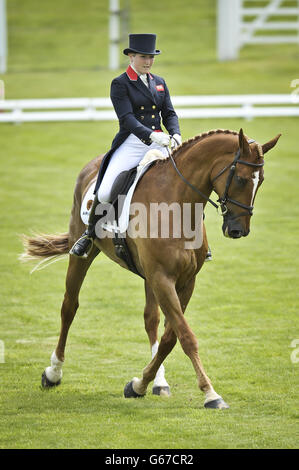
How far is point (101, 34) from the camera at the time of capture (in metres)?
38.5

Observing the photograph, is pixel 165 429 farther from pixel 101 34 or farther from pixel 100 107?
pixel 101 34

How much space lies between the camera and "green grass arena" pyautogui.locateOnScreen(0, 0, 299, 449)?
6.85 m

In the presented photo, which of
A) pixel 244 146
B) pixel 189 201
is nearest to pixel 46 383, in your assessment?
pixel 189 201

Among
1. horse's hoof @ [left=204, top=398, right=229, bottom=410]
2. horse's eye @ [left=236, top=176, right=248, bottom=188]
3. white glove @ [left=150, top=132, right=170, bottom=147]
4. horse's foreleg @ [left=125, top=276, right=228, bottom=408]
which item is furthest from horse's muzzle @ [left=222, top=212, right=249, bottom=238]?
horse's hoof @ [left=204, top=398, right=229, bottom=410]

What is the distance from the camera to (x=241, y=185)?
682 cm

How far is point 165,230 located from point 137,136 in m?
0.94

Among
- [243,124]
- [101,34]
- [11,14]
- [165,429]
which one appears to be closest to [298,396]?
[165,429]

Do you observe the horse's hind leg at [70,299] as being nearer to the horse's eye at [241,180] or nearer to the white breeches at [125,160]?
the white breeches at [125,160]

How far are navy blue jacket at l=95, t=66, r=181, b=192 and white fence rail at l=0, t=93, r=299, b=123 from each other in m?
15.6

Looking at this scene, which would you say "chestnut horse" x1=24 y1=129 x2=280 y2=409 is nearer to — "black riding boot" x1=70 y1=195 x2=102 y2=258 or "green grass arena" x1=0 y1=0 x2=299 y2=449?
"green grass arena" x1=0 y1=0 x2=299 y2=449

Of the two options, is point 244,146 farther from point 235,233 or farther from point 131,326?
point 131,326

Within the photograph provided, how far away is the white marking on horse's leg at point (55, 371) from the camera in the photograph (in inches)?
327

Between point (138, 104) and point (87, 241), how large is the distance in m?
1.42
